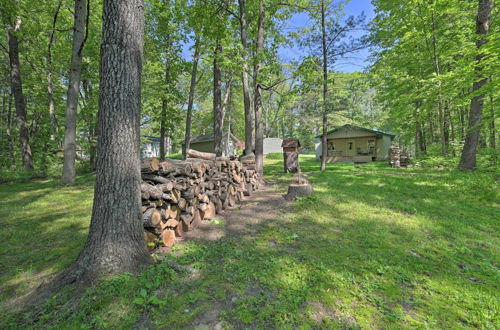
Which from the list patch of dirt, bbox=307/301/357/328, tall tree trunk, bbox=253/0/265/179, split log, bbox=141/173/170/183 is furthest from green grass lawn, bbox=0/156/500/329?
tall tree trunk, bbox=253/0/265/179

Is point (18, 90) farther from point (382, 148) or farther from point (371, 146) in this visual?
point (382, 148)

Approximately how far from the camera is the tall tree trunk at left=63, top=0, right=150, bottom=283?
259 centimetres

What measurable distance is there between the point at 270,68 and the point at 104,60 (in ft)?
20.0

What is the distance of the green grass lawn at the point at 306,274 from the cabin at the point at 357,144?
51.3 feet

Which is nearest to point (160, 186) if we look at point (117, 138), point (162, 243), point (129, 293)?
point (162, 243)

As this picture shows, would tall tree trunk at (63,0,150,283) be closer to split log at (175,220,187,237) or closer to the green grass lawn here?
the green grass lawn

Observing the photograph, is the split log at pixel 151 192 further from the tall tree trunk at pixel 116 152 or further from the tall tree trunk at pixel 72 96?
the tall tree trunk at pixel 72 96

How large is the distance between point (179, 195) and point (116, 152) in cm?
148

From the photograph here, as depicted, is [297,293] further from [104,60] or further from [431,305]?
[104,60]

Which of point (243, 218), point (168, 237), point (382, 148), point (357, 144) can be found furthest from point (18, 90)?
point (382, 148)

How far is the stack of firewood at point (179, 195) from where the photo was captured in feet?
10.9

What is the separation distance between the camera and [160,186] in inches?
140

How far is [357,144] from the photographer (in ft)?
68.2

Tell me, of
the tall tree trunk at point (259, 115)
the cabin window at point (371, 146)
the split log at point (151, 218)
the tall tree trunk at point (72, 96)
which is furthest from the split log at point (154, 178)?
the cabin window at point (371, 146)
